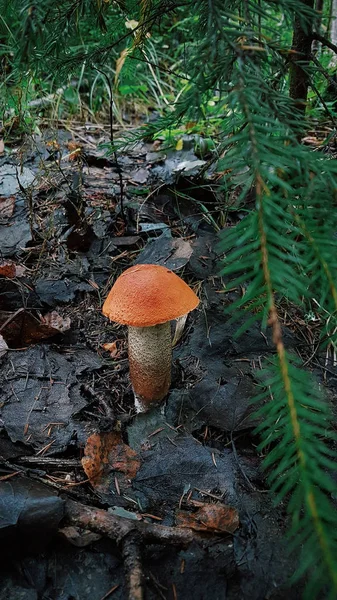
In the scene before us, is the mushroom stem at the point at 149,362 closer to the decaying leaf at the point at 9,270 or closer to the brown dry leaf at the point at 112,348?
the brown dry leaf at the point at 112,348

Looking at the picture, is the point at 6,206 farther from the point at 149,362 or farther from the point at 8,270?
the point at 149,362

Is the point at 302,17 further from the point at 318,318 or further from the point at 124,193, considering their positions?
the point at 124,193

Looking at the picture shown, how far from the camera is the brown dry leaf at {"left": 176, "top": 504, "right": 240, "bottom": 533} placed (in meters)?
1.65

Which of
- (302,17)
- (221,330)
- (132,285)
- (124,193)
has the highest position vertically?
(302,17)

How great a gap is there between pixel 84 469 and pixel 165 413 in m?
0.54

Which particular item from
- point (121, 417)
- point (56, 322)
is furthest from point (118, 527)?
point (56, 322)

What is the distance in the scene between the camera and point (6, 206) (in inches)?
135

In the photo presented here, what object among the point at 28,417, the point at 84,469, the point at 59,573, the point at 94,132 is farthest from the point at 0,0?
the point at 94,132

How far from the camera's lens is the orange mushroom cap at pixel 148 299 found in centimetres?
195

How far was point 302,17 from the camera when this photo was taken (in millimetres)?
1273

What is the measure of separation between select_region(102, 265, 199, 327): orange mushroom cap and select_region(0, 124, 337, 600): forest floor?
0.51 meters

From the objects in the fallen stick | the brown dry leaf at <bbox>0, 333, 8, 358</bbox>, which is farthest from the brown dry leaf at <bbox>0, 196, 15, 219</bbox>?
the fallen stick

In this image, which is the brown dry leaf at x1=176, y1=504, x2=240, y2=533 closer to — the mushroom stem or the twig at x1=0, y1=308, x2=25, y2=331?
the mushroom stem

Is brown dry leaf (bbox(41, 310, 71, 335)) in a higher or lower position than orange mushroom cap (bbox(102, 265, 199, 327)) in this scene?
lower
